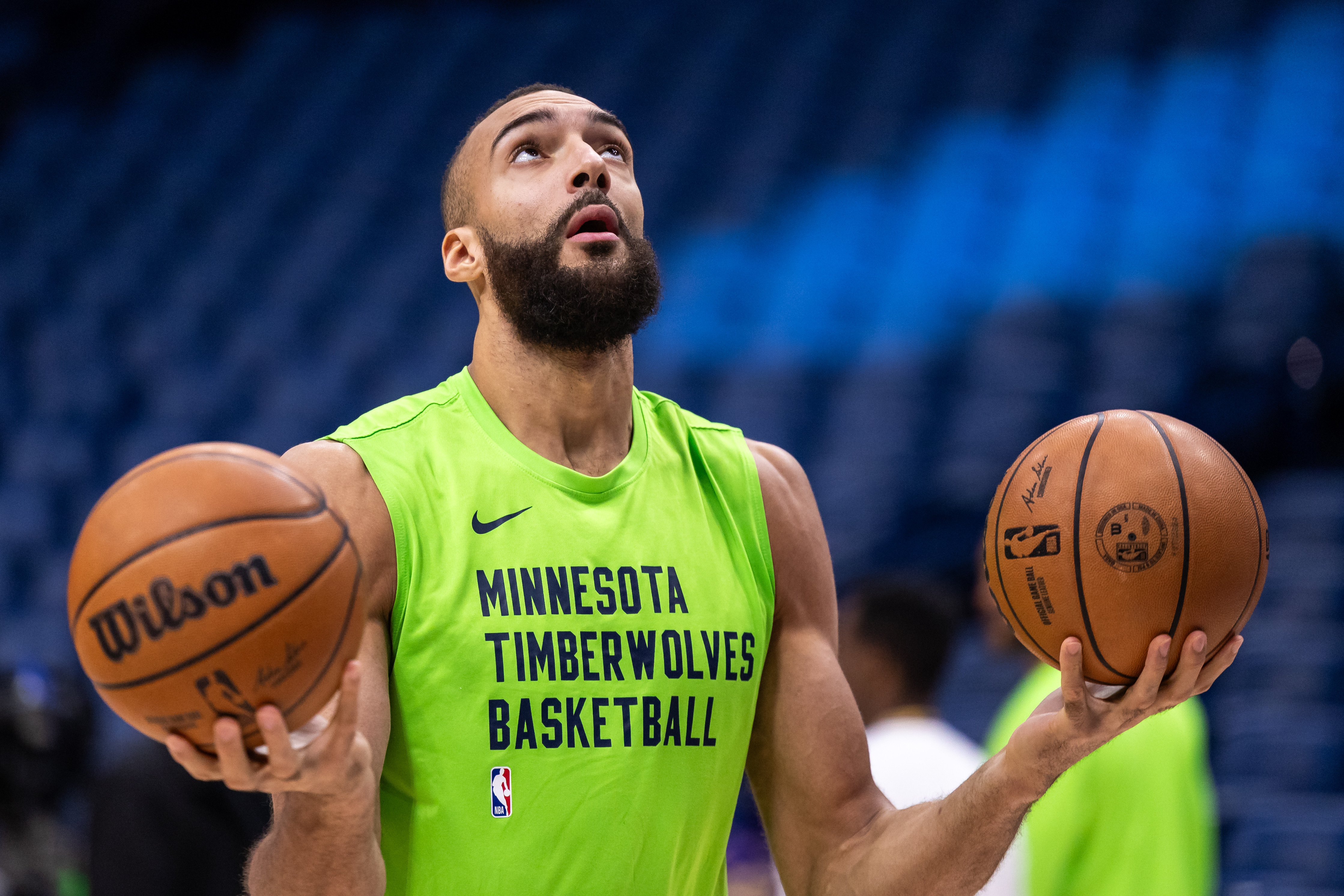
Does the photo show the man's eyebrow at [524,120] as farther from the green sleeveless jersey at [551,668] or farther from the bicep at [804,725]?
the bicep at [804,725]

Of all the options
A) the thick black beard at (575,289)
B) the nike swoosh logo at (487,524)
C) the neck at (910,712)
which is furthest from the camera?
the neck at (910,712)

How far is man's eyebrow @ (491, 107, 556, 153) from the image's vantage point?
2482 millimetres

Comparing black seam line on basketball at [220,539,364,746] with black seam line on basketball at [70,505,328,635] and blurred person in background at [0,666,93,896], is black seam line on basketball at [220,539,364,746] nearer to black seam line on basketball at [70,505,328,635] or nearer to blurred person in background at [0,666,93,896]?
black seam line on basketball at [70,505,328,635]

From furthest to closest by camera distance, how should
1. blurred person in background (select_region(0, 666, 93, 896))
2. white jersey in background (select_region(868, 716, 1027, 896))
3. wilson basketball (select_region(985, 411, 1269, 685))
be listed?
blurred person in background (select_region(0, 666, 93, 896)) < white jersey in background (select_region(868, 716, 1027, 896)) < wilson basketball (select_region(985, 411, 1269, 685))

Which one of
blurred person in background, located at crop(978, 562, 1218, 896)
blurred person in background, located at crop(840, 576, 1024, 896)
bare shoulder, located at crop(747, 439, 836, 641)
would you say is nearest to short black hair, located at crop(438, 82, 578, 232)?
bare shoulder, located at crop(747, 439, 836, 641)

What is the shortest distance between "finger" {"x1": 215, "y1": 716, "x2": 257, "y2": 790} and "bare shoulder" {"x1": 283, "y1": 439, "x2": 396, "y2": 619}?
0.43m

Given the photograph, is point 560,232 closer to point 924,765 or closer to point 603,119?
point 603,119

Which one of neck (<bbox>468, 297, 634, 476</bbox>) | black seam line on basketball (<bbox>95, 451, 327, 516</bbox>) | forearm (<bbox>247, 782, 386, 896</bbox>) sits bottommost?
forearm (<bbox>247, 782, 386, 896</bbox>)

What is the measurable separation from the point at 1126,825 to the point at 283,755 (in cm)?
238

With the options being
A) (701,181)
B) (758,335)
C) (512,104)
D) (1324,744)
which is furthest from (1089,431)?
(701,181)

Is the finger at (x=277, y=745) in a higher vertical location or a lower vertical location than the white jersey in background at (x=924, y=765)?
higher

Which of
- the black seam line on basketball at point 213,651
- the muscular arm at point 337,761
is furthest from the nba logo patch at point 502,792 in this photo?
the black seam line on basketball at point 213,651

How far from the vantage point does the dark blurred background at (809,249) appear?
6539mm

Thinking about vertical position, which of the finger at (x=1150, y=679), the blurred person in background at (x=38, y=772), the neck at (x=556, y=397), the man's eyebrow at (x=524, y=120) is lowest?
the blurred person in background at (x=38, y=772)
